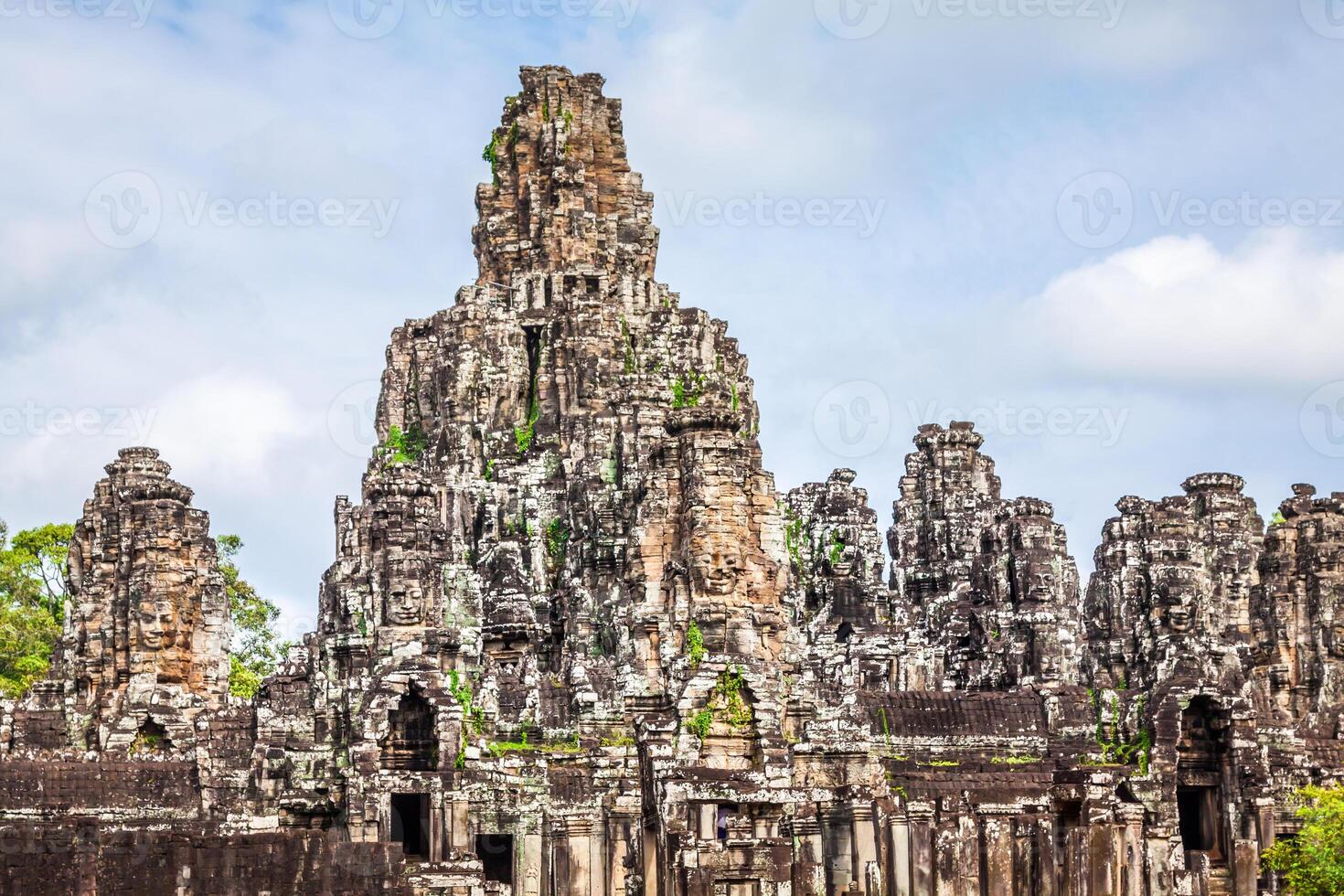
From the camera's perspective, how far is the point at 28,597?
7981cm

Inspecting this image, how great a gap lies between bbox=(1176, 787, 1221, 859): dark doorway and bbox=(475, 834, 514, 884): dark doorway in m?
14.4

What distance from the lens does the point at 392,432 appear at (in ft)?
220

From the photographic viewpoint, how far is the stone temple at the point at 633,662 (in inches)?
1581

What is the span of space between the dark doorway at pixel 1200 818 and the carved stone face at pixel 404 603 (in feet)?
53.8

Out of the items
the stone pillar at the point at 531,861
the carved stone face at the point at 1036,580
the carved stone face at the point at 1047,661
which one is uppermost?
the carved stone face at the point at 1036,580

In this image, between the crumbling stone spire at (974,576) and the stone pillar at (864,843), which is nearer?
the stone pillar at (864,843)

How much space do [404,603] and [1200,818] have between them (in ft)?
58.3

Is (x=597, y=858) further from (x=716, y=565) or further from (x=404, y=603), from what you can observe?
(x=404, y=603)

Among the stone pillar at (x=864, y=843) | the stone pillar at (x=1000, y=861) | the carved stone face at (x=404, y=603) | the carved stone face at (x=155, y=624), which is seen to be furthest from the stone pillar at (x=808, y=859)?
the carved stone face at (x=155, y=624)

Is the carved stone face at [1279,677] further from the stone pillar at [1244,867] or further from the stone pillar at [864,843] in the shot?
the stone pillar at [864,843]

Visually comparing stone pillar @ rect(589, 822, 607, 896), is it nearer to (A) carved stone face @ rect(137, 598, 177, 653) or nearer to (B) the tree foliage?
(A) carved stone face @ rect(137, 598, 177, 653)

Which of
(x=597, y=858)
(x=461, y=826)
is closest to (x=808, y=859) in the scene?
(x=597, y=858)

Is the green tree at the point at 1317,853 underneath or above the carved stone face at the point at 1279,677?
underneath

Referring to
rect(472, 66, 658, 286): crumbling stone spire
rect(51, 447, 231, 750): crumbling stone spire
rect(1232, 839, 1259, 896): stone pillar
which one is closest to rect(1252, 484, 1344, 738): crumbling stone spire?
rect(1232, 839, 1259, 896): stone pillar
